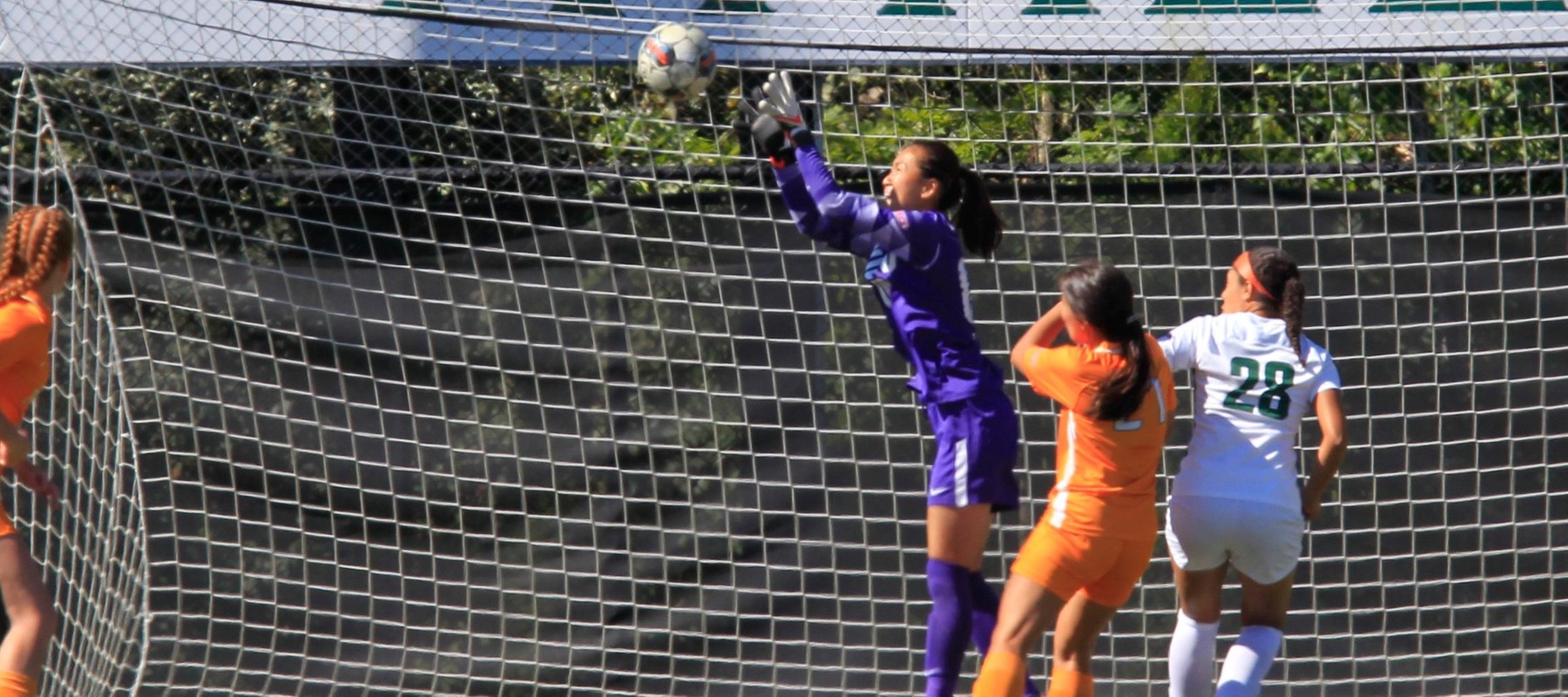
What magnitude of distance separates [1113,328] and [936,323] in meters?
0.49

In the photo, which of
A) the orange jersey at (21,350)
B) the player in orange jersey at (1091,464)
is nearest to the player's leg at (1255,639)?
the player in orange jersey at (1091,464)

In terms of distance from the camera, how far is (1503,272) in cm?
533

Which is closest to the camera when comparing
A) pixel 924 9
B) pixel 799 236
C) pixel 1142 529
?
pixel 1142 529

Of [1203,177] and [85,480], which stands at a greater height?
[1203,177]

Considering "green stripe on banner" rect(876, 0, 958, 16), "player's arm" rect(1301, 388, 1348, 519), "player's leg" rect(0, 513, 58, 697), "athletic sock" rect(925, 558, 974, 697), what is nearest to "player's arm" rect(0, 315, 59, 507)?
"player's leg" rect(0, 513, 58, 697)

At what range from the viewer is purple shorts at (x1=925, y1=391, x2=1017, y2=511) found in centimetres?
397

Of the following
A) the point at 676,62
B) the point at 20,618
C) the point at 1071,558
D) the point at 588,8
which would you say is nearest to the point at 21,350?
the point at 20,618

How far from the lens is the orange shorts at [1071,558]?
3.70 meters

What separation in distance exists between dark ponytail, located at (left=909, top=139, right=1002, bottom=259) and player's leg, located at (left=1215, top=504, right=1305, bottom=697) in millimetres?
973

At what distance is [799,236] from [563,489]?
3.89 feet

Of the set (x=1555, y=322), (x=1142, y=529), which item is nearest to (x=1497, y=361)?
(x=1555, y=322)

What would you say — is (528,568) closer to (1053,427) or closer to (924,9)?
(1053,427)

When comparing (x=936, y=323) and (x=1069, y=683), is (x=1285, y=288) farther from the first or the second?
(x=1069, y=683)

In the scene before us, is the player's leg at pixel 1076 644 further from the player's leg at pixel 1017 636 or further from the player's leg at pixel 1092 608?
the player's leg at pixel 1017 636
